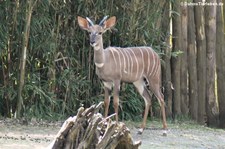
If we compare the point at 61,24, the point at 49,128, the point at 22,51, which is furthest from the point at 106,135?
the point at 61,24

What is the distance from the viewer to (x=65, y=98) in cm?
838

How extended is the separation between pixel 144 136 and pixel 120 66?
1.04 meters

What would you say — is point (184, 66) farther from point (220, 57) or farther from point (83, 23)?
point (83, 23)

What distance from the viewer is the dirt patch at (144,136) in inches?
233

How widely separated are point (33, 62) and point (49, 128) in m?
1.49

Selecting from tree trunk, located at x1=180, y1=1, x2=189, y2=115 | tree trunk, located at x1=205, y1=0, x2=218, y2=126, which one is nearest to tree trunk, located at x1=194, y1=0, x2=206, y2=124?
tree trunk, located at x1=205, y1=0, x2=218, y2=126

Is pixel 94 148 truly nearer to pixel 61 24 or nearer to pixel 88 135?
pixel 88 135

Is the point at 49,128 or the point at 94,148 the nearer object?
the point at 94,148

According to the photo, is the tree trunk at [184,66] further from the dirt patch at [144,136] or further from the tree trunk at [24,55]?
the tree trunk at [24,55]

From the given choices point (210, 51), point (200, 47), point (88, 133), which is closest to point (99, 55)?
point (200, 47)

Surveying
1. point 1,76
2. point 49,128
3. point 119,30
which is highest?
point 119,30

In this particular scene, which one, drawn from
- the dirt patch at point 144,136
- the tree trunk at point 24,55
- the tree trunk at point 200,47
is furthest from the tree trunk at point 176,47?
the tree trunk at point 24,55

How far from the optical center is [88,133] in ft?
10.3

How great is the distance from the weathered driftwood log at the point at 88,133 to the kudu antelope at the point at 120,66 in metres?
4.05
